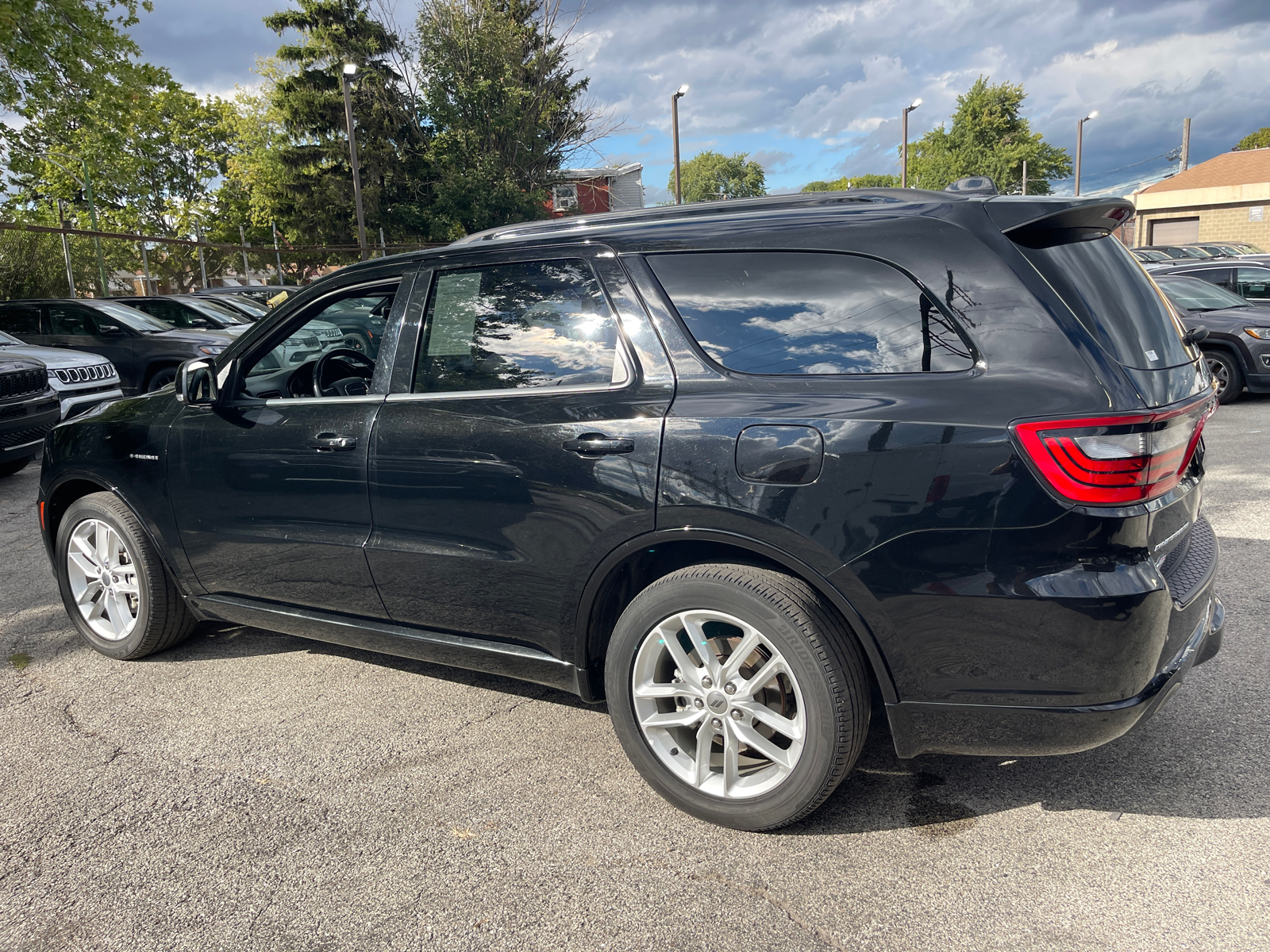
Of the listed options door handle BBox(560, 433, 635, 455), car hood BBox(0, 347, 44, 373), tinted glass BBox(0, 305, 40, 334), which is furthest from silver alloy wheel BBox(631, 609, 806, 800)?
tinted glass BBox(0, 305, 40, 334)

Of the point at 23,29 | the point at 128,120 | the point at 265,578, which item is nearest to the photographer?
the point at 265,578

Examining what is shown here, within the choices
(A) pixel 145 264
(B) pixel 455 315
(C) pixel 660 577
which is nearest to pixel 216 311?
(A) pixel 145 264

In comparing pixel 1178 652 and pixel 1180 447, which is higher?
pixel 1180 447

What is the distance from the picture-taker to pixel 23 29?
16750 millimetres

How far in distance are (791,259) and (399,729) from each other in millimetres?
2208

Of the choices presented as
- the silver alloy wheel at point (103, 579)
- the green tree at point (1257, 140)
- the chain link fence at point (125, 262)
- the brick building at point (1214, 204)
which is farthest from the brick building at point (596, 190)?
the green tree at point (1257, 140)

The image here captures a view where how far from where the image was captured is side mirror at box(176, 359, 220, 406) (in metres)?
3.70

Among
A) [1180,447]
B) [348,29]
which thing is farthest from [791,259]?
[348,29]

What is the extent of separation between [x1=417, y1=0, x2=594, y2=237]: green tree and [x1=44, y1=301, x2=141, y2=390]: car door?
2307 centimetres

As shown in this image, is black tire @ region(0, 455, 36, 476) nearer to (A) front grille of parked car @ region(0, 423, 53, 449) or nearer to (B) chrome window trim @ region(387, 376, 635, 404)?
(A) front grille of parked car @ region(0, 423, 53, 449)

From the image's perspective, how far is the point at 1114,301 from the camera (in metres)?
2.48

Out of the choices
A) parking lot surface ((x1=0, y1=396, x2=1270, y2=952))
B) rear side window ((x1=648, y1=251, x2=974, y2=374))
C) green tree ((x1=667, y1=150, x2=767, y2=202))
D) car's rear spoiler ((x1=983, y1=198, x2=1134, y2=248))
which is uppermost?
green tree ((x1=667, y1=150, x2=767, y2=202))

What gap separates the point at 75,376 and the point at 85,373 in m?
0.17

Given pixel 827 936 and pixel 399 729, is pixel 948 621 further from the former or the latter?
pixel 399 729
